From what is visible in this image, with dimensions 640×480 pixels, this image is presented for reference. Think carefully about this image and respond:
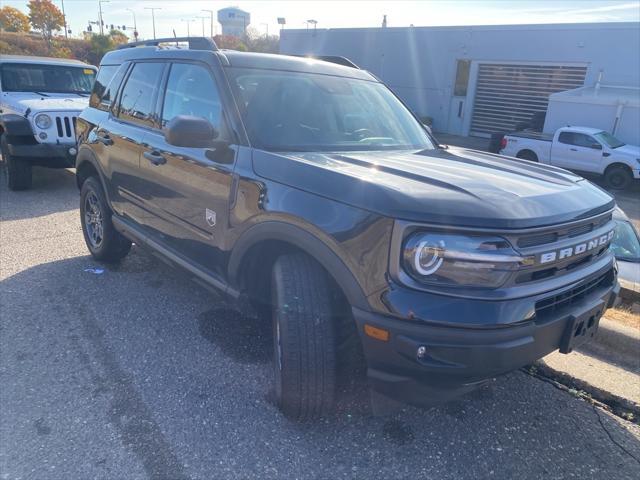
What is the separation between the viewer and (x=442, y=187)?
235 centimetres

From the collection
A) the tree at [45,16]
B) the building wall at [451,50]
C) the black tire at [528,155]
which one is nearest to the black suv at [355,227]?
the black tire at [528,155]

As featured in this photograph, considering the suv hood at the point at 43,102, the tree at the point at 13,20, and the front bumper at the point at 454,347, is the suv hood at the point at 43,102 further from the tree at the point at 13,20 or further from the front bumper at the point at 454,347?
the tree at the point at 13,20

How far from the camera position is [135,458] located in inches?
97.2

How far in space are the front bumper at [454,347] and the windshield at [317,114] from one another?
50.9 inches

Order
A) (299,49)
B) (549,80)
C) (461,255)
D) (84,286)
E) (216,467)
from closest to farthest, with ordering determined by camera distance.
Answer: (461,255) → (216,467) → (84,286) → (549,80) → (299,49)

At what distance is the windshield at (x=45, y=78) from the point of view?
28.9 ft

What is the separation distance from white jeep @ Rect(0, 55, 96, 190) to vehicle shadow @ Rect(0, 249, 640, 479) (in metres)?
4.62

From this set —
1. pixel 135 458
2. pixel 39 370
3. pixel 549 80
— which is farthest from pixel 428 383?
pixel 549 80

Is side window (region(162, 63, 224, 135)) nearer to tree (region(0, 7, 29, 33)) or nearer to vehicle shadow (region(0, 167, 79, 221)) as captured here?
vehicle shadow (region(0, 167, 79, 221))

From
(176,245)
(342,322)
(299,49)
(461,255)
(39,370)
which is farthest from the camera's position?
(299,49)

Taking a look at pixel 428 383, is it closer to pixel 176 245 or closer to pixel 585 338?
pixel 585 338

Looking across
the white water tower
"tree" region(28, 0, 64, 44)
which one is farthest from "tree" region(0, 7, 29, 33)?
the white water tower

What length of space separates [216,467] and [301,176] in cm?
147

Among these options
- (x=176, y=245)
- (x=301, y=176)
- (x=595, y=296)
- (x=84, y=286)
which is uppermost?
(x=301, y=176)
